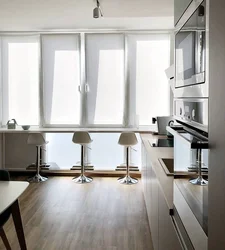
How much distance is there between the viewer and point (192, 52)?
44.3 inches

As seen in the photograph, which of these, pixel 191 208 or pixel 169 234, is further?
pixel 169 234

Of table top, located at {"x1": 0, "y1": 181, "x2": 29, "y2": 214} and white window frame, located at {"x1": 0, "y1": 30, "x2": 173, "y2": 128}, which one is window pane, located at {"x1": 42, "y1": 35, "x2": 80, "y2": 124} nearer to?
white window frame, located at {"x1": 0, "y1": 30, "x2": 173, "y2": 128}

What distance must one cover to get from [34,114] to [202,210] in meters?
5.71

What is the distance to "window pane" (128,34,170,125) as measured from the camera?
6047 mm

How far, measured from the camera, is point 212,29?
2.75ft

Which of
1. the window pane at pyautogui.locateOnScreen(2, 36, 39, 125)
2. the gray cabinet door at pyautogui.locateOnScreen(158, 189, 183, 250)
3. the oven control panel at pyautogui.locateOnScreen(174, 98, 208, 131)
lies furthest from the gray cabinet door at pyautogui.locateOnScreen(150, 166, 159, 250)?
the window pane at pyautogui.locateOnScreen(2, 36, 39, 125)

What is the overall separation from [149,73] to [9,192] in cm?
431

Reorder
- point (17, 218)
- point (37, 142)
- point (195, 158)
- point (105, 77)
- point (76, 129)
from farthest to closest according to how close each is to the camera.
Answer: point (105, 77) < point (76, 129) < point (37, 142) < point (17, 218) < point (195, 158)

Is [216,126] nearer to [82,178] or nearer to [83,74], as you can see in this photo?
[82,178]

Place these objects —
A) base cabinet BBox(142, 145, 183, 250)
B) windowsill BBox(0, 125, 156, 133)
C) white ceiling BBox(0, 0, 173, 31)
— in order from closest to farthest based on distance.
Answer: base cabinet BBox(142, 145, 183, 250) < white ceiling BBox(0, 0, 173, 31) < windowsill BBox(0, 125, 156, 133)

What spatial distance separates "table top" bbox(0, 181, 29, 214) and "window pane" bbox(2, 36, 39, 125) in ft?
12.5

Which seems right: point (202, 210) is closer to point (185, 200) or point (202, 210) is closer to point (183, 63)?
point (185, 200)

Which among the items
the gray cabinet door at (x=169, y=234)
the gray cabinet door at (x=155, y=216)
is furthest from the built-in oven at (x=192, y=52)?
the gray cabinet door at (x=155, y=216)

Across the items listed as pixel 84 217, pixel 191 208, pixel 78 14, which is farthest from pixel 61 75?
pixel 191 208
